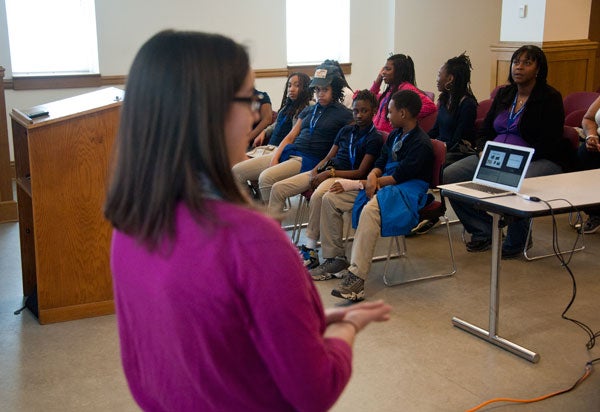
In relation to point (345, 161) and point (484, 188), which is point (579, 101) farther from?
point (484, 188)

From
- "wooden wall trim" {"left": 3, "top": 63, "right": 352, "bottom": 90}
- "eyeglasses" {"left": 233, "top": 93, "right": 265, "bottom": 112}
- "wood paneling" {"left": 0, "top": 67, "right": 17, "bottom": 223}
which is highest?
"eyeglasses" {"left": 233, "top": 93, "right": 265, "bottom": 112}

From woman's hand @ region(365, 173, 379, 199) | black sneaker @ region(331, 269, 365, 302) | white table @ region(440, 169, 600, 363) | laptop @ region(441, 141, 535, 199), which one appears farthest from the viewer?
woman's hand @ region(365, 173, 379, 199)

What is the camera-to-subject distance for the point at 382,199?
3.86 m

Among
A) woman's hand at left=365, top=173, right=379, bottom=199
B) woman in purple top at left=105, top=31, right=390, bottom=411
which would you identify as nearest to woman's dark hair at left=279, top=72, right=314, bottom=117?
woman's hand at left=365, top=173, right=379, bottom=199

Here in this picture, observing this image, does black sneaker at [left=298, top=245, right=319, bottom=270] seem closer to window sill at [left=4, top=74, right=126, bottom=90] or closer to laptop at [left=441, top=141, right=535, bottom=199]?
laptop at [left=441, top=141, right=535, bottom=199]

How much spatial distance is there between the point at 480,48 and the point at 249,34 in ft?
Result: 9.84

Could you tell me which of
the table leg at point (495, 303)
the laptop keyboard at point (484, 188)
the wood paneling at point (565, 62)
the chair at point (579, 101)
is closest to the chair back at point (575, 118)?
the chair at point (579, 101)

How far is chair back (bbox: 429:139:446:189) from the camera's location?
3.99 meters

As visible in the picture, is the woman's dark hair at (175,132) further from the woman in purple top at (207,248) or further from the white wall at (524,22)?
the white wall at (524,22)

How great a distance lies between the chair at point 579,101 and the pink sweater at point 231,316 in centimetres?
491

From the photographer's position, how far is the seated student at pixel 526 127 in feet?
14.4

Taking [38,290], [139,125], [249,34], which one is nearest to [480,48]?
[249,34]

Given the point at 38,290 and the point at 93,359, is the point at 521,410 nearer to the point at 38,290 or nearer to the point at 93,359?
the point at 93,359

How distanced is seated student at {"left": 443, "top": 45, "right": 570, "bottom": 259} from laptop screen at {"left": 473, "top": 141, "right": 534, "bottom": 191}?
90cm
